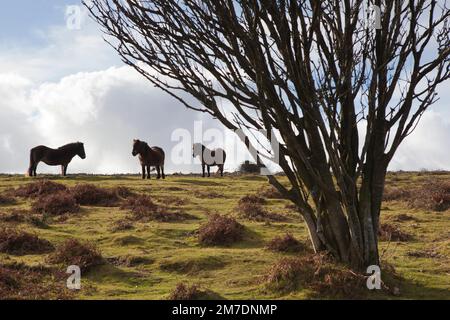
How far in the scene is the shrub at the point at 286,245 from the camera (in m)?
12.5

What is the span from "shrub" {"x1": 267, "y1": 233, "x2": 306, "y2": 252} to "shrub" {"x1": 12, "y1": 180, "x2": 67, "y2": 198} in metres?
11.7

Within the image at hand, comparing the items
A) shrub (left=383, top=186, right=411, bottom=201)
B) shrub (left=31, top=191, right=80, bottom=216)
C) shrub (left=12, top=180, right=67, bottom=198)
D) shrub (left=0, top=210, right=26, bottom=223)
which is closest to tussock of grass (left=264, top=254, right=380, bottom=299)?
shrub (left=0, top=210, right=26, bottom=223)

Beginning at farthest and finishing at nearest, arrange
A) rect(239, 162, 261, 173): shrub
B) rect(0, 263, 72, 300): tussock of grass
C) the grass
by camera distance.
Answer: rect(239, 162, 261, 173): shrub, the grass, rect(0, 263, 72, 300): tussock of grass

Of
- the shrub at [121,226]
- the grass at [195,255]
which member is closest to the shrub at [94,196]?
the grass at [195,255]

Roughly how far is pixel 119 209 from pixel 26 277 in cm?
852

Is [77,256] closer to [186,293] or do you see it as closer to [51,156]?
[186,293]

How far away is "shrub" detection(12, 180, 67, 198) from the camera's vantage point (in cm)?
2181

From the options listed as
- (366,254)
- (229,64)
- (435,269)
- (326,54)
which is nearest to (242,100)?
(229,64)

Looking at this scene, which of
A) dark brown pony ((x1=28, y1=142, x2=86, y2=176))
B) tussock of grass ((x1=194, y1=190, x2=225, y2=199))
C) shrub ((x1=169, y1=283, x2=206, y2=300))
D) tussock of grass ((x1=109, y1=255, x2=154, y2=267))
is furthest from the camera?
dark brown pony ((x1=28, y1=142, x2=86, y2=176))

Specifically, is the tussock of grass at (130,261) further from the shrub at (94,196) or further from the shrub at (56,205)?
the shrub at (94,196)

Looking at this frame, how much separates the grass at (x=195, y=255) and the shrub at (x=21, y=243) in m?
0.31

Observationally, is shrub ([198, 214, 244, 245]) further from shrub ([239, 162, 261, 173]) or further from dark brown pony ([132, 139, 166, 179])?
shrub ([239, 162, 261, 173])

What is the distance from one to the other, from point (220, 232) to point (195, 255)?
75.4 inches
